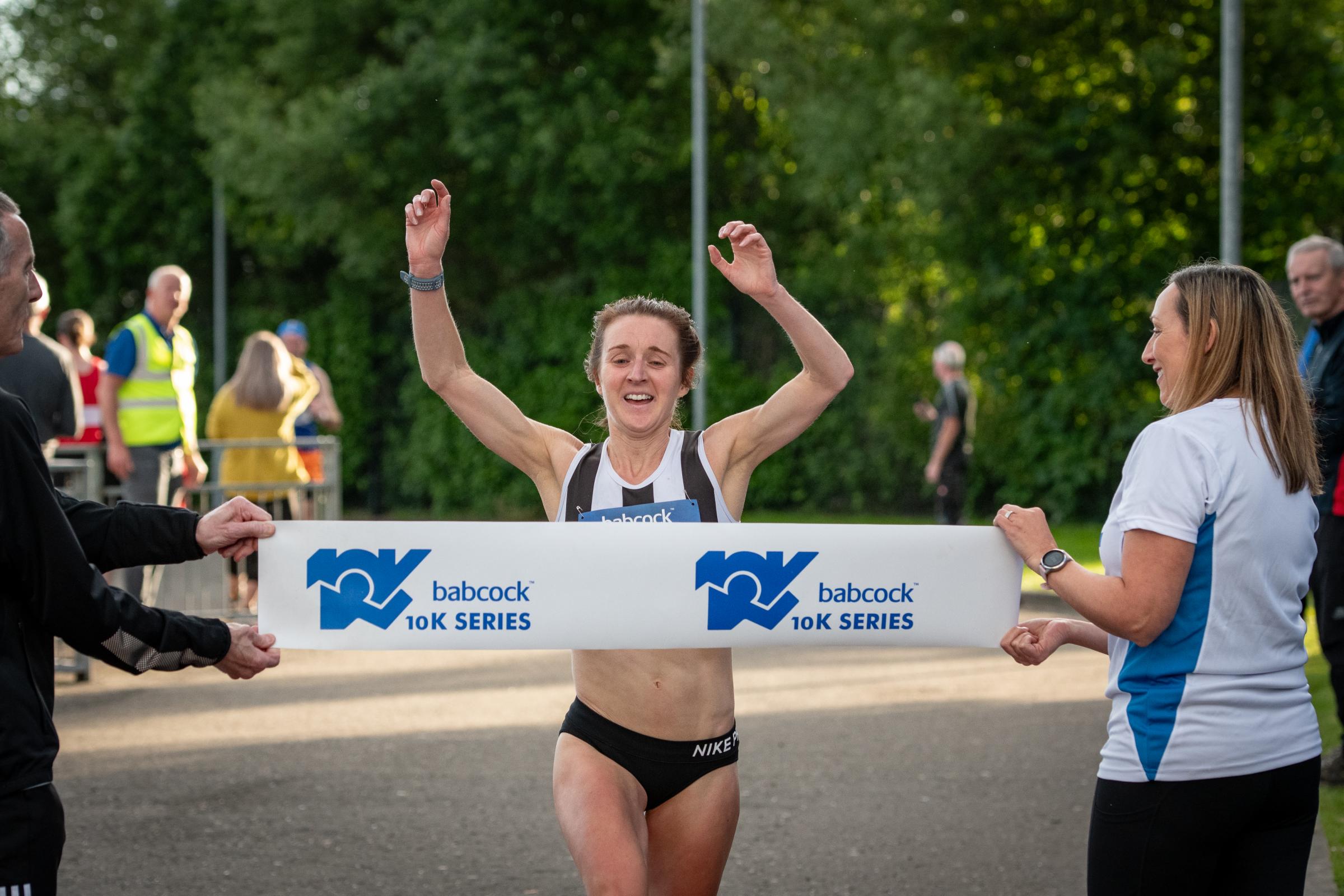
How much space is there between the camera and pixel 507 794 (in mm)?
7078

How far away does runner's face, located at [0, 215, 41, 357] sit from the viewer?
2.97 meters

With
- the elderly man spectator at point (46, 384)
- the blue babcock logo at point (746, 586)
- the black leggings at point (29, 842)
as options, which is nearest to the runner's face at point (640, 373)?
the blue babcock logo at point (746, 586)

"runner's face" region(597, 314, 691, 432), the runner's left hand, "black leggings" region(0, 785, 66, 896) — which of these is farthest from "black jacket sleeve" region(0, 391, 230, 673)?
the runner's left hand

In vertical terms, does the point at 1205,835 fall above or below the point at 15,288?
below

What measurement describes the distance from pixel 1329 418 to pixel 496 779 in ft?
13.5

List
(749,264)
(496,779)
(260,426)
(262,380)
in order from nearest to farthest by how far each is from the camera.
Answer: (749,264) < (496,779) < (262,380) < (260,426)

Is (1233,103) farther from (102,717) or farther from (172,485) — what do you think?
(102,717)

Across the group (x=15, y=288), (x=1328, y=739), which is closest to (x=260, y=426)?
(x=1328, y=739)

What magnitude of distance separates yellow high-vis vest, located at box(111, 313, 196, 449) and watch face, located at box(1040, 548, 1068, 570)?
27.2 ft

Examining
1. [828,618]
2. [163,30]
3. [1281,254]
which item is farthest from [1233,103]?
[163,30]

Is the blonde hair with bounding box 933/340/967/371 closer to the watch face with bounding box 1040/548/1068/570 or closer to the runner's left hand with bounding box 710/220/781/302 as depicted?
the runner's left hand with bounding box 710/220/781/302

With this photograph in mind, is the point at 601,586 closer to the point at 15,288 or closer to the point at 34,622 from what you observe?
the point at 34,622

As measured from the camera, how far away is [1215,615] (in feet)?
10.1

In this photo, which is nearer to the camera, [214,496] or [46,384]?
[46,384]
